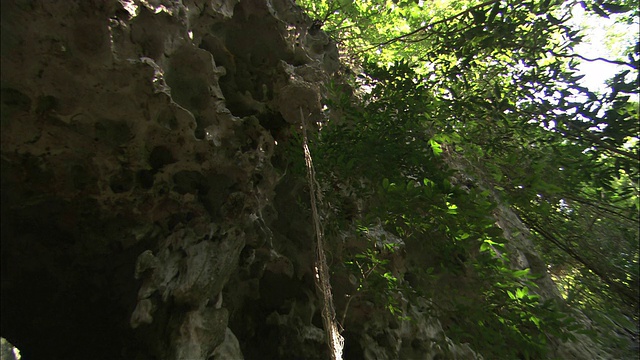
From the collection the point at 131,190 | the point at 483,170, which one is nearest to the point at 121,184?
the point at 131,190

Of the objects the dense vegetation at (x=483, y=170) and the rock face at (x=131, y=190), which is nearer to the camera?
the rock face at (x=131, y=190)

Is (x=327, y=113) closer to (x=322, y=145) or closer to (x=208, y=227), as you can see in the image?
(x=322, y=145)

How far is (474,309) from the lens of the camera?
3.54 m

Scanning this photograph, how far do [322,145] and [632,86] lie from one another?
330 cm

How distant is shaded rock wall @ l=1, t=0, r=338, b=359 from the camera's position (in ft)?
8.81

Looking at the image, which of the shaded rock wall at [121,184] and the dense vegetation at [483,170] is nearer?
the shaded rock wall at [121,184]

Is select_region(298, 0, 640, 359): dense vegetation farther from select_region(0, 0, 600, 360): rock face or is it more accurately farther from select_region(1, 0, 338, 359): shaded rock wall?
select_region(1, 0, 338, 359): shaded rock wall

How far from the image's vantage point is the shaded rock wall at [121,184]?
106 inches

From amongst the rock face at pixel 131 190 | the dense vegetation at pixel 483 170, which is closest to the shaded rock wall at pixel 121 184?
the rock face at pixel 131 190

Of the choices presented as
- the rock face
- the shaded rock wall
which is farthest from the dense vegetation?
the shaded rock wall

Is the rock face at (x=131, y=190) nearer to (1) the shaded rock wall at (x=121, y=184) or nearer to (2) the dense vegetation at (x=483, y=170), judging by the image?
(1) the shaded rock wall at (x=121, y=184)

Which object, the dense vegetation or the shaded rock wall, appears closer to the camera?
the shaded rock wall

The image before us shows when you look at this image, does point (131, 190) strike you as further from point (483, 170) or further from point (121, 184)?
point (483, 170)

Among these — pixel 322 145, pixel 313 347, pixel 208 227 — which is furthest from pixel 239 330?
pixel 322 145
